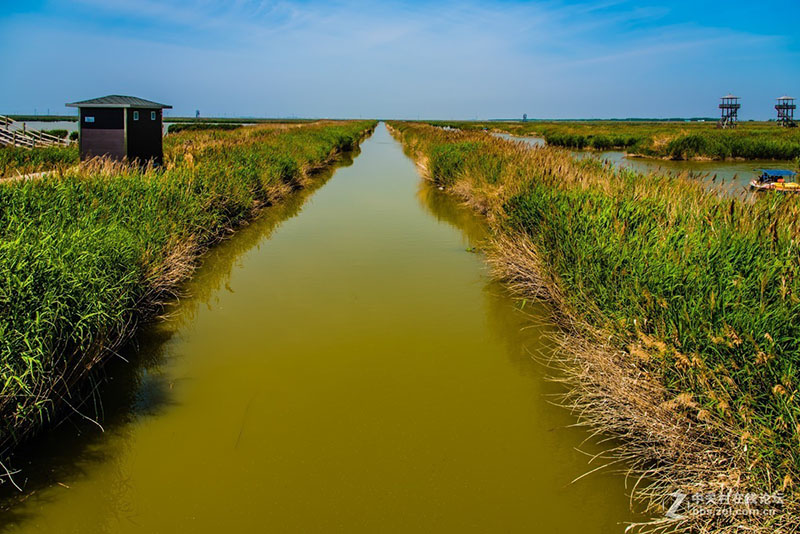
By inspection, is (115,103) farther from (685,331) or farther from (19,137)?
(19,137)

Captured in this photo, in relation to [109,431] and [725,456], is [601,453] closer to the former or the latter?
[725,456]

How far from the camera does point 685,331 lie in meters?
3.17

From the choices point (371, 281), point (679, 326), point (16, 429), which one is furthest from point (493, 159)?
point (16, 429)

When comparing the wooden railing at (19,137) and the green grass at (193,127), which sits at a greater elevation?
the green grass at (193,127)

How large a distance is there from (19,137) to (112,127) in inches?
493

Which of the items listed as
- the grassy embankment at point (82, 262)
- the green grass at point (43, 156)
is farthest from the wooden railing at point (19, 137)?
the grassy embankment at point (82, 262)

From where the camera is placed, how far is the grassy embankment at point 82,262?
319 centimetres

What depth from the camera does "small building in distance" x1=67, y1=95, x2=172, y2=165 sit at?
10.1 meters

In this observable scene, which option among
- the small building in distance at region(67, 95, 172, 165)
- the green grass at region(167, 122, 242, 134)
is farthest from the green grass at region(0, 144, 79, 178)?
the green grass at region(167, 122, 242, 134)

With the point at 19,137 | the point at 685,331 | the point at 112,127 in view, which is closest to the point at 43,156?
the point at 19,137

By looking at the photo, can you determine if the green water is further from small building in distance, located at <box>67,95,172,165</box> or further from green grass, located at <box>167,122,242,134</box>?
green grass, located at <box>167,122,242,134</box>

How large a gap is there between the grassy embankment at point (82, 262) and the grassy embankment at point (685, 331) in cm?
333

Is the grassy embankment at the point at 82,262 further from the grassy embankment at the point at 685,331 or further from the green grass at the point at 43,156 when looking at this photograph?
the green grass at the point at 43,156

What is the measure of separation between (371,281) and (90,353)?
11.9ft
